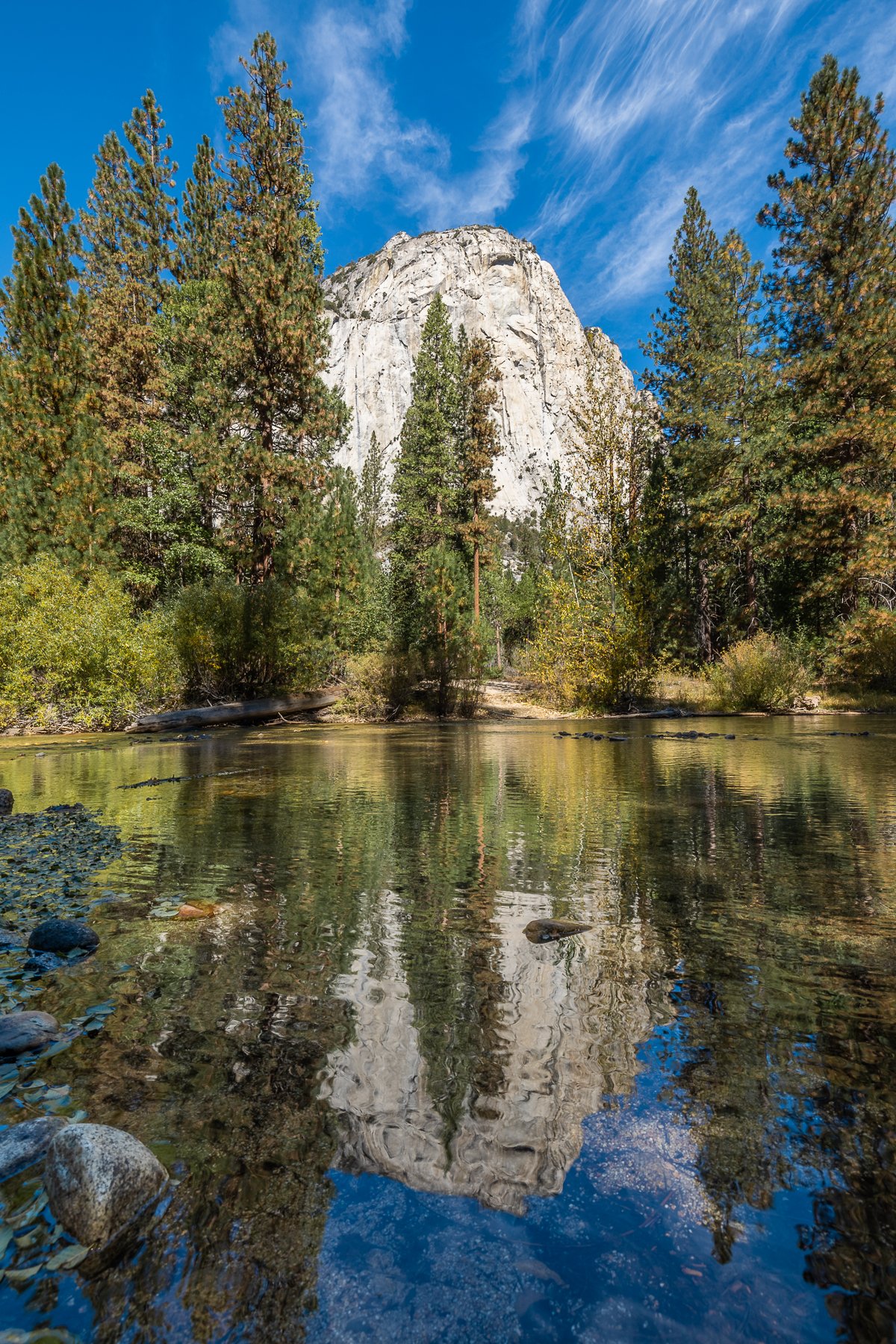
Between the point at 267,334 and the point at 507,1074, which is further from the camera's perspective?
the point at 267,334

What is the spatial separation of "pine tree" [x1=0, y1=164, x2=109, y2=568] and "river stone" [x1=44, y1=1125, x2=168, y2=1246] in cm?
1927

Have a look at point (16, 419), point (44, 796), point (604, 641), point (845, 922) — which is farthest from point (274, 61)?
point (845, 922)

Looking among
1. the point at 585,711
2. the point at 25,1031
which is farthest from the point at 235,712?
the point at 25,1031

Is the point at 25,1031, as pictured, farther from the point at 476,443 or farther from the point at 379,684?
the point at 476,443

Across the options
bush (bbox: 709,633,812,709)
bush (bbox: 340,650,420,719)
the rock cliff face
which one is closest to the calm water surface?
bush (bbox: 340,650,420,719)

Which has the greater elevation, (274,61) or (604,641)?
(274,61)

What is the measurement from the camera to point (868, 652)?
70.2 ft

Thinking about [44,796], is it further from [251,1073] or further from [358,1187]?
[358,1187]

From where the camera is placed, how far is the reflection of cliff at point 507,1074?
1.44m

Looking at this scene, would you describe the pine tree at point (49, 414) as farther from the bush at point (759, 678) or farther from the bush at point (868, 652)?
the bush at point (868, 652)

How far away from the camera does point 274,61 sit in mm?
21375

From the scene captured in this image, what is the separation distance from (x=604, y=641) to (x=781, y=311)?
1763 cm

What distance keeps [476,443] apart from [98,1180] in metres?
32.8

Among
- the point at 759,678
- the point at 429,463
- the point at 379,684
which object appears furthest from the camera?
the point at 429,463
